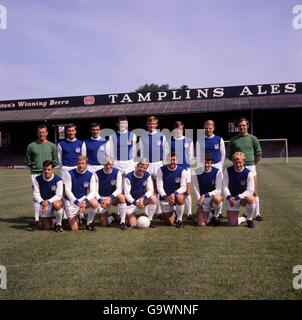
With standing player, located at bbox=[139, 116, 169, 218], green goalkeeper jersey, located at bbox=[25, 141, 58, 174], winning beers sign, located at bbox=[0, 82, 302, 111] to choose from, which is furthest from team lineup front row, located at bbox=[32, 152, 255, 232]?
winning beers sign, located at bbox=[0, 82, 302, 111]

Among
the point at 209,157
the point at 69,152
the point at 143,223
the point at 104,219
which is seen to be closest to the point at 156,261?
the point at 143,223

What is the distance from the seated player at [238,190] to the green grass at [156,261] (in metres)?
0.25

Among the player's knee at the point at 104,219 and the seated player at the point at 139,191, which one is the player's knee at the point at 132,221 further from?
the player's knee at the point at 104,219

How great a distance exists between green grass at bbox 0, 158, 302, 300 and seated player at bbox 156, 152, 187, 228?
0.32 metres

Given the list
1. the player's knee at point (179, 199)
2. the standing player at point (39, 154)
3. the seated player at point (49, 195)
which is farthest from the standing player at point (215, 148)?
the standing player at point (39, 154)

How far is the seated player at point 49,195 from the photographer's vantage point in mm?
6289

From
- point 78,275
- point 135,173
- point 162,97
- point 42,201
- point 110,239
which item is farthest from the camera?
point 162,97

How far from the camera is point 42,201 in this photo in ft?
20.7

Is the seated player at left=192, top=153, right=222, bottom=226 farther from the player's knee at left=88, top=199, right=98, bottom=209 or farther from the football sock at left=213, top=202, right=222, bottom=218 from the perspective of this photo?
the player's knee at left=88, top=199, right=98, bottom=209

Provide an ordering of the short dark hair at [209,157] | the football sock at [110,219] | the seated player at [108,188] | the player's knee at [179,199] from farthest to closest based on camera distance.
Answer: the football sock at [110,219] < the short dark hair at [209,157] < the seated player at [108,188] < the player's knee at [179,199]

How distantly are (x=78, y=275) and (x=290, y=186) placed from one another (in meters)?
9.19

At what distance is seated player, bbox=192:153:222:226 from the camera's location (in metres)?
6.39

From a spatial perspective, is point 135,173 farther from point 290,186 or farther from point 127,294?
point 290,186
